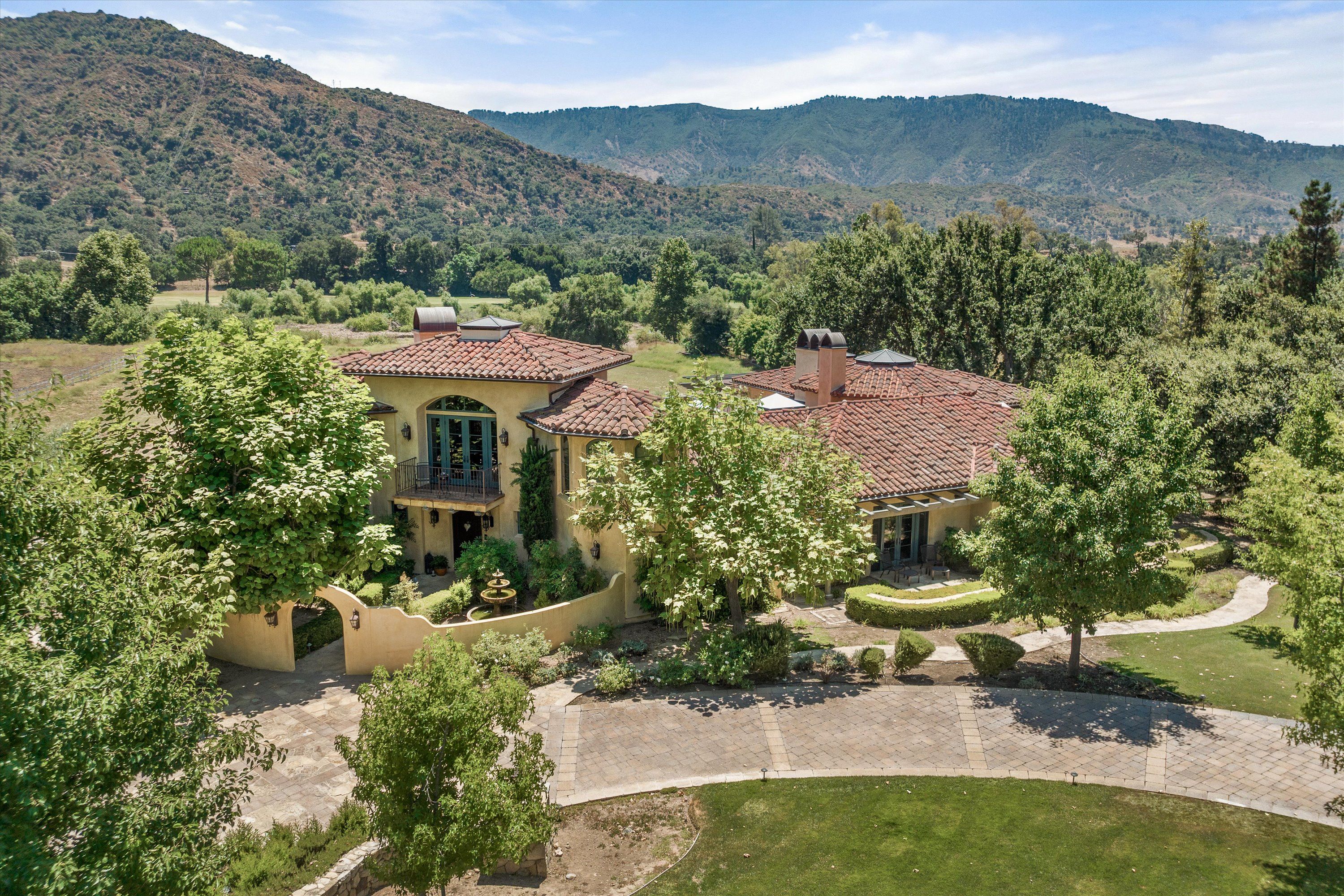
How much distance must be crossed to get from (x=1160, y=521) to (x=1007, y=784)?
23.3ft

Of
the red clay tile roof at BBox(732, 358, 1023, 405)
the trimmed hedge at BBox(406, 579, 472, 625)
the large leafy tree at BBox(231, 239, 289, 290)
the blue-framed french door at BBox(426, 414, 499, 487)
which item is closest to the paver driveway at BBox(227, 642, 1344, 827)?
the trimmed hedge at BBox(406, 579, 472, 625)

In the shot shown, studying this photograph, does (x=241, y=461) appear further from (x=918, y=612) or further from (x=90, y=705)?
(x=918, y=612)

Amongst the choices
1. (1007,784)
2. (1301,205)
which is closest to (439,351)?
(1007,784)

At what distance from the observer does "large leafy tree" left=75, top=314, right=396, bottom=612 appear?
2142cm

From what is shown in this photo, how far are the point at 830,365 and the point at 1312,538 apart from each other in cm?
2435

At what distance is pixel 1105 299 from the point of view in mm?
51594

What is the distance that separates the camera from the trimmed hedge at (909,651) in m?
22.1

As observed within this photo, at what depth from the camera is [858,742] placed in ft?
63.7

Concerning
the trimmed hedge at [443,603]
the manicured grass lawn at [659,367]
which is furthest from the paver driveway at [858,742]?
the manicured grass lawn at [659,367]

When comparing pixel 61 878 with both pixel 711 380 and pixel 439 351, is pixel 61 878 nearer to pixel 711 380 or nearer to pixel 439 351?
pixel 711 380

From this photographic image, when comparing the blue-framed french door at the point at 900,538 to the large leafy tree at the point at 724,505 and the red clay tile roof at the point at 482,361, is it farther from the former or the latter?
the red clay tile roof at the point at 482,361

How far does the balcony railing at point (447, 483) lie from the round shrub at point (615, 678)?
8.31 meters

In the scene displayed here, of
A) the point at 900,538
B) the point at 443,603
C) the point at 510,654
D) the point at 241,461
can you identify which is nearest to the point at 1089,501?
the point at 900,538

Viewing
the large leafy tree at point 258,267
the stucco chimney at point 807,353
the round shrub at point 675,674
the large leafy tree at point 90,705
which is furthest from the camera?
the large leafy tree at point 258,267
